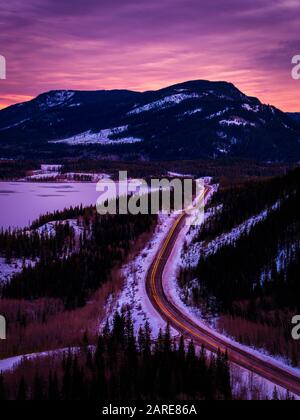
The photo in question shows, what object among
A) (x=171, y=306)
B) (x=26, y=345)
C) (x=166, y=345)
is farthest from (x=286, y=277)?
(x=26, y=345)

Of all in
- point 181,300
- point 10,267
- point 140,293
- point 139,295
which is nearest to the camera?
point 181,300

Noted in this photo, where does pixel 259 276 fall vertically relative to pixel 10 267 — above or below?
above

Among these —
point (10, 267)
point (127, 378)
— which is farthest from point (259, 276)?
point (10, 267)

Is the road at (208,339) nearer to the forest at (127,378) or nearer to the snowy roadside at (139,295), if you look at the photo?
the snowy roadside at (139,295)

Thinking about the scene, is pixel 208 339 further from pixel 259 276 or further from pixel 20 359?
pixel 259 276

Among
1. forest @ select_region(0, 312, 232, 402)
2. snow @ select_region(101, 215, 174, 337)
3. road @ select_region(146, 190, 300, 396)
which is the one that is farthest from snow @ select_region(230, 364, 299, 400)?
snow @ select_region(101, 215, 174, 337)

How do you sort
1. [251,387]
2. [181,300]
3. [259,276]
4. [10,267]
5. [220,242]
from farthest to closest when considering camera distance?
[10,267] → [220,242] → [259,276] → [181,300] → [251,387]

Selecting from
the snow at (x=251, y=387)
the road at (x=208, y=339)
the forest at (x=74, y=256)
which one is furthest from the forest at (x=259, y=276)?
the forest at (x=74, y=256)
